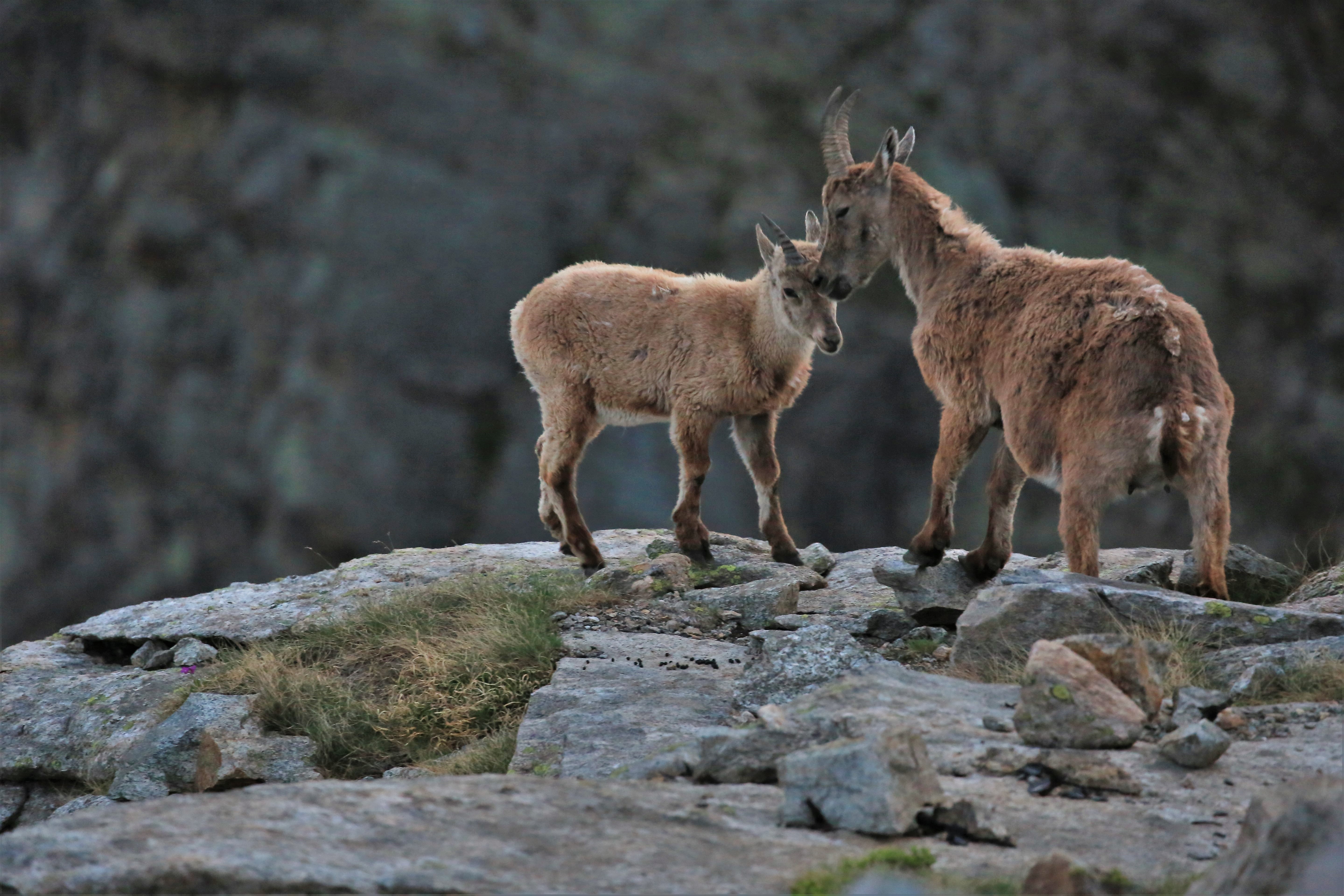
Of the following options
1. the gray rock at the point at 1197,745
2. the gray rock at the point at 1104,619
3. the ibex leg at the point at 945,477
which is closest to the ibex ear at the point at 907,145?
the ibex leg at the point at 945,477

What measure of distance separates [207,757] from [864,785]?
4209mm

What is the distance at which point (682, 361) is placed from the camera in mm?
9023


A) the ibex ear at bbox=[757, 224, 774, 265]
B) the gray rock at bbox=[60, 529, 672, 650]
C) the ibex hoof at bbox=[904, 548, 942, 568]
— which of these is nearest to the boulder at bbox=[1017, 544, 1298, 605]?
the ibex hoof at bbox=[904, 548, 942, 568]

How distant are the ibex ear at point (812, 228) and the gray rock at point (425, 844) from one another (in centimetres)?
568

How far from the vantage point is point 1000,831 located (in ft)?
13.0

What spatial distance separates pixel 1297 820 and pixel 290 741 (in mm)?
5337

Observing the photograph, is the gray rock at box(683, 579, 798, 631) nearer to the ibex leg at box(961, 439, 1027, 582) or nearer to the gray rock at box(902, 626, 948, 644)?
the gray rock at box(902, 626, 948, 644)

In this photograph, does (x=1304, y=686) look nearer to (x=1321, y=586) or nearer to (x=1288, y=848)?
(x=1321, y=586)

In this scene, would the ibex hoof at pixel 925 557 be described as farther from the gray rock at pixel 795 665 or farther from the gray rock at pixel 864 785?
the gray rock at pixel 864 785

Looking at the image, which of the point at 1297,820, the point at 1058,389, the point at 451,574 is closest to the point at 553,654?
the point at 451,574

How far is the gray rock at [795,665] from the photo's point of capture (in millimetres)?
5906

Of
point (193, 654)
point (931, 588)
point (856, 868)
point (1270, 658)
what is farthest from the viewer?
point (193, 654)

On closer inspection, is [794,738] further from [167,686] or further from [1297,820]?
[167,686]

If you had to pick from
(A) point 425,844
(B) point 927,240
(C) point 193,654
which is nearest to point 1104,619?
(B) point 927,240
